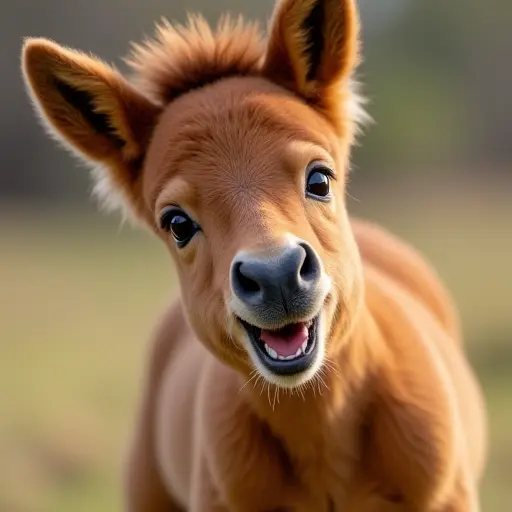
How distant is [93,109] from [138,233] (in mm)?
14539

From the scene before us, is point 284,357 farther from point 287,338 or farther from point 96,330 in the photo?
point 96,330

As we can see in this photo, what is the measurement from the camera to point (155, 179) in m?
2.88

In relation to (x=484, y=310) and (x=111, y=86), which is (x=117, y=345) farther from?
(x=111, y=86)

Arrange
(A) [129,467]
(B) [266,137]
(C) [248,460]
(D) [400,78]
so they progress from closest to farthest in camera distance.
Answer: (B) [266,137] < (C) [248,460] < (A) [129,467] < (D) [400,78]

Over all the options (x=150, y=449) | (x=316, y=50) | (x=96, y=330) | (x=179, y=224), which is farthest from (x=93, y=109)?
(x=96, y=330)

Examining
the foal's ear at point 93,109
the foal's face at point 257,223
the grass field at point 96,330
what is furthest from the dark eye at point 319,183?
the grass field at point 96,330

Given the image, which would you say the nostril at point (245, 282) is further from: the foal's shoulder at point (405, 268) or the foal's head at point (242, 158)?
the foal's shoulder at point (405, 268)

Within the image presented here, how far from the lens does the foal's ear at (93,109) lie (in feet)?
9.61

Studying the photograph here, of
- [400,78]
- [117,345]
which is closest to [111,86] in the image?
[117,345]

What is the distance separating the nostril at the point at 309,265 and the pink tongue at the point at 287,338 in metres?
0.15

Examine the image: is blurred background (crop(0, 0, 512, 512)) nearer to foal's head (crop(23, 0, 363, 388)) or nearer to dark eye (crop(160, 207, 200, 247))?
foal's head (crop(23, 0, 363, 388))

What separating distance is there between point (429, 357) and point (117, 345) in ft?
24.6

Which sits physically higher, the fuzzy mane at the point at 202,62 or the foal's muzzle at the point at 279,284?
the fuzzy mane at the point at 202,62

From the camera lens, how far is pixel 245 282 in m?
2.46
